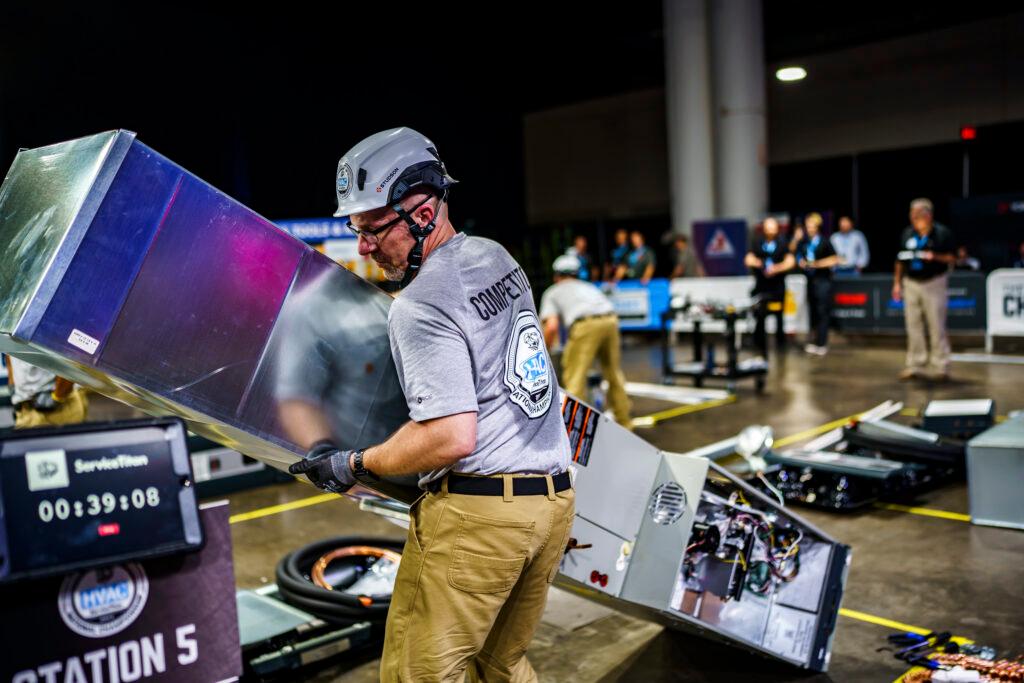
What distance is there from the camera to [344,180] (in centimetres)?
229

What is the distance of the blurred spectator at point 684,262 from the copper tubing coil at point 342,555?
44.5ft

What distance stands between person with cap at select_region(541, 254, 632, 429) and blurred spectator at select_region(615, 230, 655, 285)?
8.79 meters

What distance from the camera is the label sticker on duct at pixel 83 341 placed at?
194 centimetres

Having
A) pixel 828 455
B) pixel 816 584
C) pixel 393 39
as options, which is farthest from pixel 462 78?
pixel 816 584

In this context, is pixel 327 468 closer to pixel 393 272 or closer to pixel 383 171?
pixel 393 272

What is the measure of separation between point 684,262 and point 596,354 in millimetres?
10064

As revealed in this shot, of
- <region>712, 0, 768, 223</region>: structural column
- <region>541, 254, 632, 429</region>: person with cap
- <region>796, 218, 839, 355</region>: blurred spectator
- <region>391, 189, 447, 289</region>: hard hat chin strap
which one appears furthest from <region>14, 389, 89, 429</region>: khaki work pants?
<region>712, 0, 768, 223</region>: structural column

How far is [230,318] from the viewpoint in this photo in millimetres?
2266

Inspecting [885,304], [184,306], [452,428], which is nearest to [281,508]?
[184,306]

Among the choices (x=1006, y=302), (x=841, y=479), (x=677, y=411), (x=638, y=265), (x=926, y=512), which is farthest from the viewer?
(x=638, y=265)

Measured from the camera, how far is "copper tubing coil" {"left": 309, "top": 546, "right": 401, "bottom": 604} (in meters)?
4.42

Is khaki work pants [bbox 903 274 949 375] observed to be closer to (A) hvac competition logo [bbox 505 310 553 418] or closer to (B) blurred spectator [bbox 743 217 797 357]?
(B) blurred spectator [bbox 743 217 797 357]

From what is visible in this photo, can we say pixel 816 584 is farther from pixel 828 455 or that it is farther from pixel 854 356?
pixel 854 356

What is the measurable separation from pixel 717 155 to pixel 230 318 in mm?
17322
